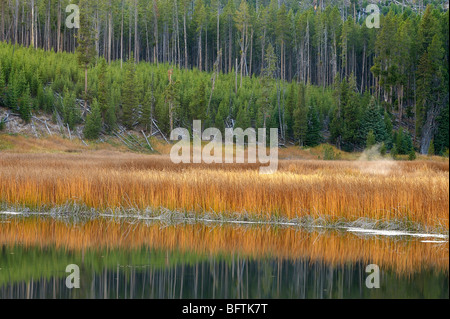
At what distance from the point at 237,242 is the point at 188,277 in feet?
9.24

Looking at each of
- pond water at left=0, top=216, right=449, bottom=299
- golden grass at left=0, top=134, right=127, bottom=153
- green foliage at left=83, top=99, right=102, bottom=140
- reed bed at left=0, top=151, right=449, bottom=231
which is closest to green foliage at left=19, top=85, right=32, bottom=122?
golden grass at left=0, top=134, right=127, bottom=153

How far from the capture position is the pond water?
381 inches

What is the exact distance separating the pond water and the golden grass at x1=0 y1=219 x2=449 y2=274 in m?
0.02

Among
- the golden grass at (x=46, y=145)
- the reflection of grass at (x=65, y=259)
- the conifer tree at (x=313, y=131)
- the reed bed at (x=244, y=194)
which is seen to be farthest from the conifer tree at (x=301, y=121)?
the reflection of grass at (x=65, y=259)

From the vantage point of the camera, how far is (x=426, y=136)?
55844 millimetres

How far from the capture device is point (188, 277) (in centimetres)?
1045

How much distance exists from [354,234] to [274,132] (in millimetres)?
39040

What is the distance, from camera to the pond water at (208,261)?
9.68 meters

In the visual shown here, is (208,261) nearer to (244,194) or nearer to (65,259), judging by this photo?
(65,259)

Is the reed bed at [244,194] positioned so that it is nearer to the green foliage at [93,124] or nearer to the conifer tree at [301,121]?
the green foliage at [93,124]

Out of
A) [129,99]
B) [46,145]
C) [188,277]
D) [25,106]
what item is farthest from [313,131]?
[188,277]

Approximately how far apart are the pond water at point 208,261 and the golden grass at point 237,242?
22 millimetres

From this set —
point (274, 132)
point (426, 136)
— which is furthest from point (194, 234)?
point (426, 136)

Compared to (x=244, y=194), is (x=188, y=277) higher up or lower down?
lower down
